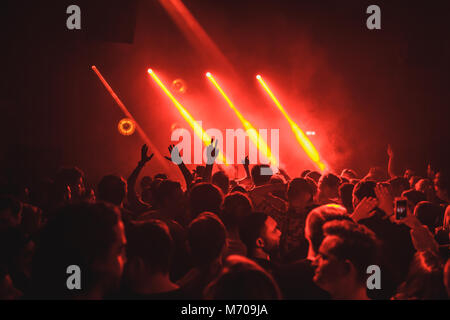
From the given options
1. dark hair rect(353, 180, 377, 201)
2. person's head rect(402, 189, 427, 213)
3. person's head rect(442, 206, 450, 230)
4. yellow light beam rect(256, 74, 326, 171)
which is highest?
yellow light beam rect(256, 74, 326, 171)

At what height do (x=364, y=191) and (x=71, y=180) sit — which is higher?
(x=71, y=180)

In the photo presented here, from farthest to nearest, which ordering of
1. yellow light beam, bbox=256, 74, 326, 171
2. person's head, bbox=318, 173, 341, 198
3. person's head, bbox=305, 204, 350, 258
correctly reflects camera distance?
yellow light beam, bbox=256, 74, 326, 171 < person's head, bbox=318, 173, 341, 198 < person's head, bbox=305, 204, 350, 258

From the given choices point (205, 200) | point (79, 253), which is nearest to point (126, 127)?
point (205, 200)

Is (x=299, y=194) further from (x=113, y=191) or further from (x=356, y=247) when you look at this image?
(x=113, y=191)

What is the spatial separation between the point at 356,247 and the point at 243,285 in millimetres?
802

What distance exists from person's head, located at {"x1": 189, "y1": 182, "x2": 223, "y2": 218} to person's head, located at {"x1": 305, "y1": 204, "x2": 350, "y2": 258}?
94 cm

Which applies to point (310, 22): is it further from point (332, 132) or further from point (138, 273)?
point (138, 273)

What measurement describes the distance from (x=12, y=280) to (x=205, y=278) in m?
1.18

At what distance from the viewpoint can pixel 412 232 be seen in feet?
9.71

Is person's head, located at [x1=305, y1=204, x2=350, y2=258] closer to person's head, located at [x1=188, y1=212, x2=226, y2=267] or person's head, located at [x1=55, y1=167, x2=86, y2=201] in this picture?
person's head, located at [x1=188, y1=212, x2=226, y2=267]

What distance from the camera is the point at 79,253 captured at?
1672 millimetres

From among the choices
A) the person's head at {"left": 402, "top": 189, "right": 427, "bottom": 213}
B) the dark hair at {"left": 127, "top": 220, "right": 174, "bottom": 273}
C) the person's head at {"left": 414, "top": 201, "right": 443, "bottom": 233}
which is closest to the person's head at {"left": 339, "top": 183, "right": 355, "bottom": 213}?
the person's head at {"left": 402, "top": 189, "right": 427, "bottom": 213}

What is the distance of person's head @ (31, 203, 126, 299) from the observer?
5.43ft
